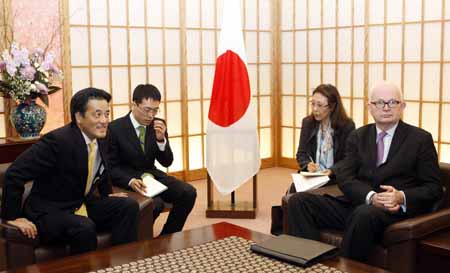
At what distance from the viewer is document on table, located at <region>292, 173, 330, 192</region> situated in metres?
3.37

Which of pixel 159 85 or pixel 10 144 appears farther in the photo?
pixel 159 85

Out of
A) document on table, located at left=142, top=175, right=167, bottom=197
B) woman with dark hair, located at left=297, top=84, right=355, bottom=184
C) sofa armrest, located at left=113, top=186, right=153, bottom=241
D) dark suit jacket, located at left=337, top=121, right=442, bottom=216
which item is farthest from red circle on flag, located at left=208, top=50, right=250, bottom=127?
dark suit jacket, located at left=337, top=121, right=442, bottom=216

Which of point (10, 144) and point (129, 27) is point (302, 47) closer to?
point (129, 27)

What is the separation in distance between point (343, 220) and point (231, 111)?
5.53 ft

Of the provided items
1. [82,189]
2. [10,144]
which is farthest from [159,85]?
[82,189]

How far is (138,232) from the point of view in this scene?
3084 millimetres

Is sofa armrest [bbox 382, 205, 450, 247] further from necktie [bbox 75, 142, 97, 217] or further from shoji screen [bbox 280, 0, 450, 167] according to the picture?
shoji screen [bbox 280, 0, 450, 167]

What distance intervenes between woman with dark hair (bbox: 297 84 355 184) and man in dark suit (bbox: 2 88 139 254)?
49.3 inches

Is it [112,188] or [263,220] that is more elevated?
[112,188]

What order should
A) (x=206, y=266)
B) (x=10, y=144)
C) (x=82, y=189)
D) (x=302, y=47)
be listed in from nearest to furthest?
(x=206, y=266), (x=82, y=189), (x=10, y=144), (x=302, y=47)

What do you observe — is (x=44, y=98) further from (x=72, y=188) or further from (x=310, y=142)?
(x=310, y=142)

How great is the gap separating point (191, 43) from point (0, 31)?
72.5 inches

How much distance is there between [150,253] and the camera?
7.79 ft

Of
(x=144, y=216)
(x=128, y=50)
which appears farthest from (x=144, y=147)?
(x=128, y=50)
